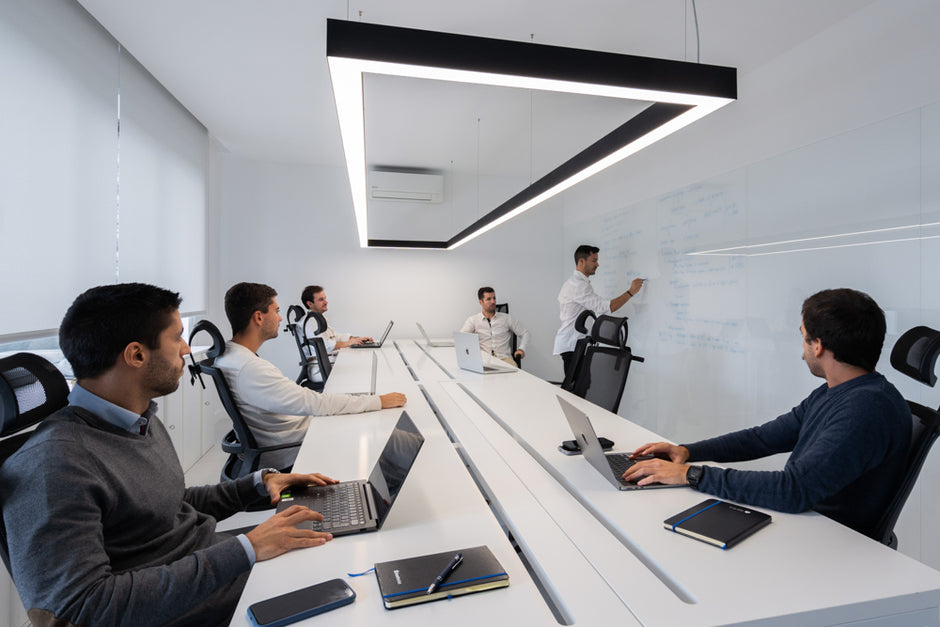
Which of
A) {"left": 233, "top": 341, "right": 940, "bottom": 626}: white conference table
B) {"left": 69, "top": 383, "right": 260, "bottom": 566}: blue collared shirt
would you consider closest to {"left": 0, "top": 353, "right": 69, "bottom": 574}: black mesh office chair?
{"left": 69, "top": 383, "right": 260, "bottom": 566}: blue collared shirt

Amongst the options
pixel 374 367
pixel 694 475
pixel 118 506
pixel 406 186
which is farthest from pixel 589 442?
pixel 406 186

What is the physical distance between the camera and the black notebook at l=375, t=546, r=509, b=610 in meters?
0.95

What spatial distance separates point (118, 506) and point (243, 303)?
138cm

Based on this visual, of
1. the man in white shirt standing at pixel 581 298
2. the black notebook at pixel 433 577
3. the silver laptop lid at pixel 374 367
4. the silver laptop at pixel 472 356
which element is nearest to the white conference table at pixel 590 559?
the black notebook at pixel 433 577

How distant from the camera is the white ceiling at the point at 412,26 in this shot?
252 centimetres

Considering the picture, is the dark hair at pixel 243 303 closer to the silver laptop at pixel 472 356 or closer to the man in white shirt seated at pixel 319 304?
the silver laptop at pixel 472 356

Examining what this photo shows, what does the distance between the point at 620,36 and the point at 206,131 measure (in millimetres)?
3951

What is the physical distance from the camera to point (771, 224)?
10.0ft

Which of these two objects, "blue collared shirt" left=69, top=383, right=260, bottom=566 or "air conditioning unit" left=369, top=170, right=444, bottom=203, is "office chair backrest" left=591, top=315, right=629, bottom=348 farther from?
"air conditioning unit" left=369, top=170, right=444, bottom=203

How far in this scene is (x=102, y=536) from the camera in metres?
0.97

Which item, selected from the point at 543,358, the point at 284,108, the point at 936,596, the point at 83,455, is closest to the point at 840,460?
the point at 936,596

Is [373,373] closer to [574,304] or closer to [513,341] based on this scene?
[574,304]

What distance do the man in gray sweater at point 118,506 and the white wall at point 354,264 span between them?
450 centimetres

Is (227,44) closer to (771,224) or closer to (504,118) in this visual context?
(504,118)
